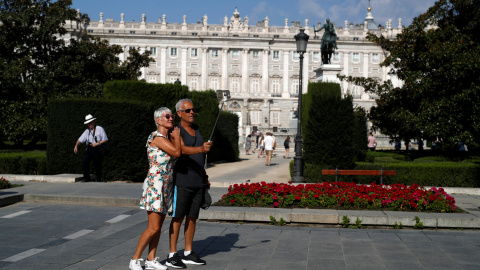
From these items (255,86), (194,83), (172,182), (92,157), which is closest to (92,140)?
(92,157)

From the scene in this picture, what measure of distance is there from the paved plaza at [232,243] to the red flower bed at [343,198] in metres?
0.62

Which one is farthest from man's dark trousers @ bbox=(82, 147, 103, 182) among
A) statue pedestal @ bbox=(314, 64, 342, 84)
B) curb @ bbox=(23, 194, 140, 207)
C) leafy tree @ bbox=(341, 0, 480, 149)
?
leafy tree @ bbox=(341, 0, 480, 149)

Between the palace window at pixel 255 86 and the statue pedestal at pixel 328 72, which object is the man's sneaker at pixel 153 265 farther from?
the palace window at pixel 255 86

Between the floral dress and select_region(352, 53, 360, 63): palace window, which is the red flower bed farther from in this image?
select_region(352, 53, 360, 63): palace window

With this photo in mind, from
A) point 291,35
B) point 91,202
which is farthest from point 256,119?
point 91,202

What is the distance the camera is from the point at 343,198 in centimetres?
933

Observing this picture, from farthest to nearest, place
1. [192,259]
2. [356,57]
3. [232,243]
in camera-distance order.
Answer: [356,57] < [232,243] < [192,259]

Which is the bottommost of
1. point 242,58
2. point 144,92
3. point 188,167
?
point 188,167

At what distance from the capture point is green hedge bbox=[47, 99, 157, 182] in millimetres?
14602

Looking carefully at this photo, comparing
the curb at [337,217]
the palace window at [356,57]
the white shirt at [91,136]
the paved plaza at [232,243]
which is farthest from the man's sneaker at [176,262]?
the palace window at [356,57]

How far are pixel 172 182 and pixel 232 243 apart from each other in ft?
5.75

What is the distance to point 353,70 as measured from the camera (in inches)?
3236

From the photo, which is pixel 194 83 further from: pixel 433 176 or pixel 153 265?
pixel 153 265

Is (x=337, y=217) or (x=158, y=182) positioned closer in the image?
(x=158, y=182)
